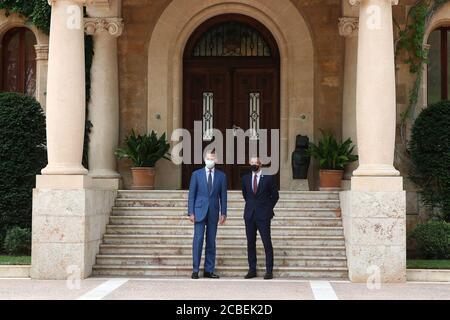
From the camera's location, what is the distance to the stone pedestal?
Answer: 1424cm

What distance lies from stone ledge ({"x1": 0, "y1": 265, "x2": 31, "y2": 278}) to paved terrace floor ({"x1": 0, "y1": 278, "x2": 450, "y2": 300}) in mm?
525

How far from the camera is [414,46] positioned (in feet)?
63.7

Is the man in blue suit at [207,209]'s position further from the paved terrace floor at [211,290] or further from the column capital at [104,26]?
the column capital at [104,26]

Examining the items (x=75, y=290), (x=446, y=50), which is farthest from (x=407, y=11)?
(x=75, y=290)

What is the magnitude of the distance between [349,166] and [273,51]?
143 inches

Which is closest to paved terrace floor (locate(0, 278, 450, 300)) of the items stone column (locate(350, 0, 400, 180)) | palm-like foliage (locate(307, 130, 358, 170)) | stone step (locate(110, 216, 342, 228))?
stone column (locate(350, 0, 400, 180))

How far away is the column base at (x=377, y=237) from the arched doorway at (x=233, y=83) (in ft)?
21.5

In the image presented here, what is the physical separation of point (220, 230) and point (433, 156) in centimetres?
557

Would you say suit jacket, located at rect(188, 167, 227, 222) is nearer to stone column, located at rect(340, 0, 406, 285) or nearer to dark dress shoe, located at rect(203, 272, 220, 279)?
dark dress shoe, located at rect(203, 272, 220, 279)

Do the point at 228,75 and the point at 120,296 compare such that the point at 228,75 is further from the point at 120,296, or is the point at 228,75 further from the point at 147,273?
the point at 120,296

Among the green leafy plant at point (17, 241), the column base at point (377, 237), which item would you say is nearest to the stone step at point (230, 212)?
the green leafy plant at point (17, 241)

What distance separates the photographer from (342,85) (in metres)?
19.7

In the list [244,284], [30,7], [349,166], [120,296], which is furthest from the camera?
[30,7]

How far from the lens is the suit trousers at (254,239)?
1431cm
